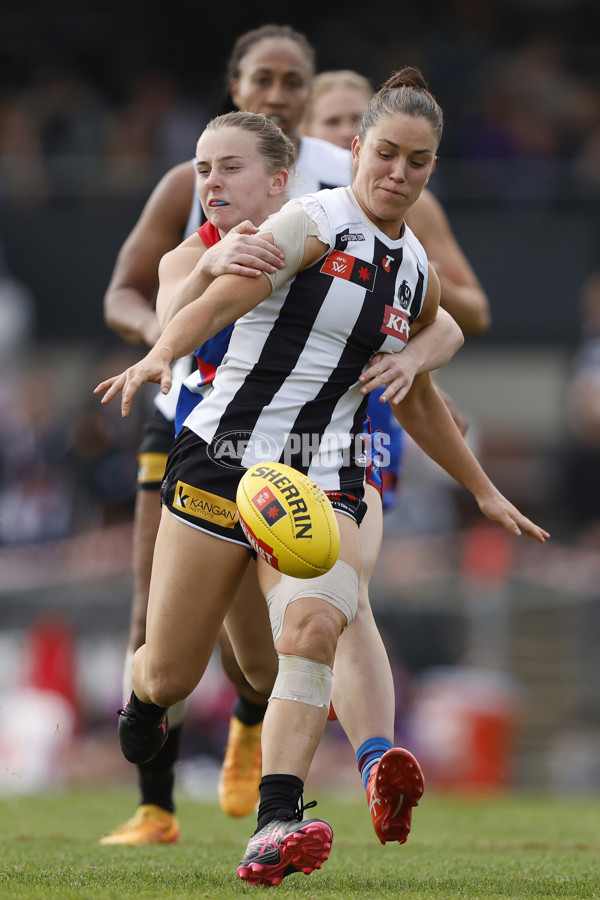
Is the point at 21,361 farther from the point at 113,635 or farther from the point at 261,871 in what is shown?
the point at 261,871

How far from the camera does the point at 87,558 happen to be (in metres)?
11.0

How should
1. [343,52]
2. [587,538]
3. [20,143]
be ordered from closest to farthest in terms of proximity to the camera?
[587,538]
[20,143]
[343,52]

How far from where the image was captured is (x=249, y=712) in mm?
5668

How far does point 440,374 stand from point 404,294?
35.6 ft

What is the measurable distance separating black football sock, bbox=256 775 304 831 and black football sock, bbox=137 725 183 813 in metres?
1.80

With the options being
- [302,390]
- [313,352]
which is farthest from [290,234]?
[302,390]

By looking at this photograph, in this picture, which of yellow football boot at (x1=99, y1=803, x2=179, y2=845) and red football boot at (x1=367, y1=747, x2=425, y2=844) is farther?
yellow football boot at (x1=99, y1=803, x2=179, y2=845)

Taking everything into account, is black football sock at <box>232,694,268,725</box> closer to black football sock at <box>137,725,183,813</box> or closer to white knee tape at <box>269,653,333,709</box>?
black football sock at <box>137,725,183,813</box>

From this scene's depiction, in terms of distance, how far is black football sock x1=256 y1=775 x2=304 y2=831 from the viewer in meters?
3.68

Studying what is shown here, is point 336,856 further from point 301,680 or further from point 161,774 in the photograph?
point 301,680

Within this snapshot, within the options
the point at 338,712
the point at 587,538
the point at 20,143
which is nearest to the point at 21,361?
the point at 20,143

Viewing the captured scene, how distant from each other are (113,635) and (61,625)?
0.45 meters

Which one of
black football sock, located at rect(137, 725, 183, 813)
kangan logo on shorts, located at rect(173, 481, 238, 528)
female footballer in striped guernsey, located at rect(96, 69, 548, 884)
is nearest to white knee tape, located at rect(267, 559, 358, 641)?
female footballer in striped guernsey, located at rect(96, 69, 548, 884)

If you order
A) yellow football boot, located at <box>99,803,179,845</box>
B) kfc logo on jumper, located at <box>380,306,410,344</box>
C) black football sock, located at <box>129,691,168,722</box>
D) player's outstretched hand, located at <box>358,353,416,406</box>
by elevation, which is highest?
kfc logo on jumper, located at <box>380,306,410,344</box>
